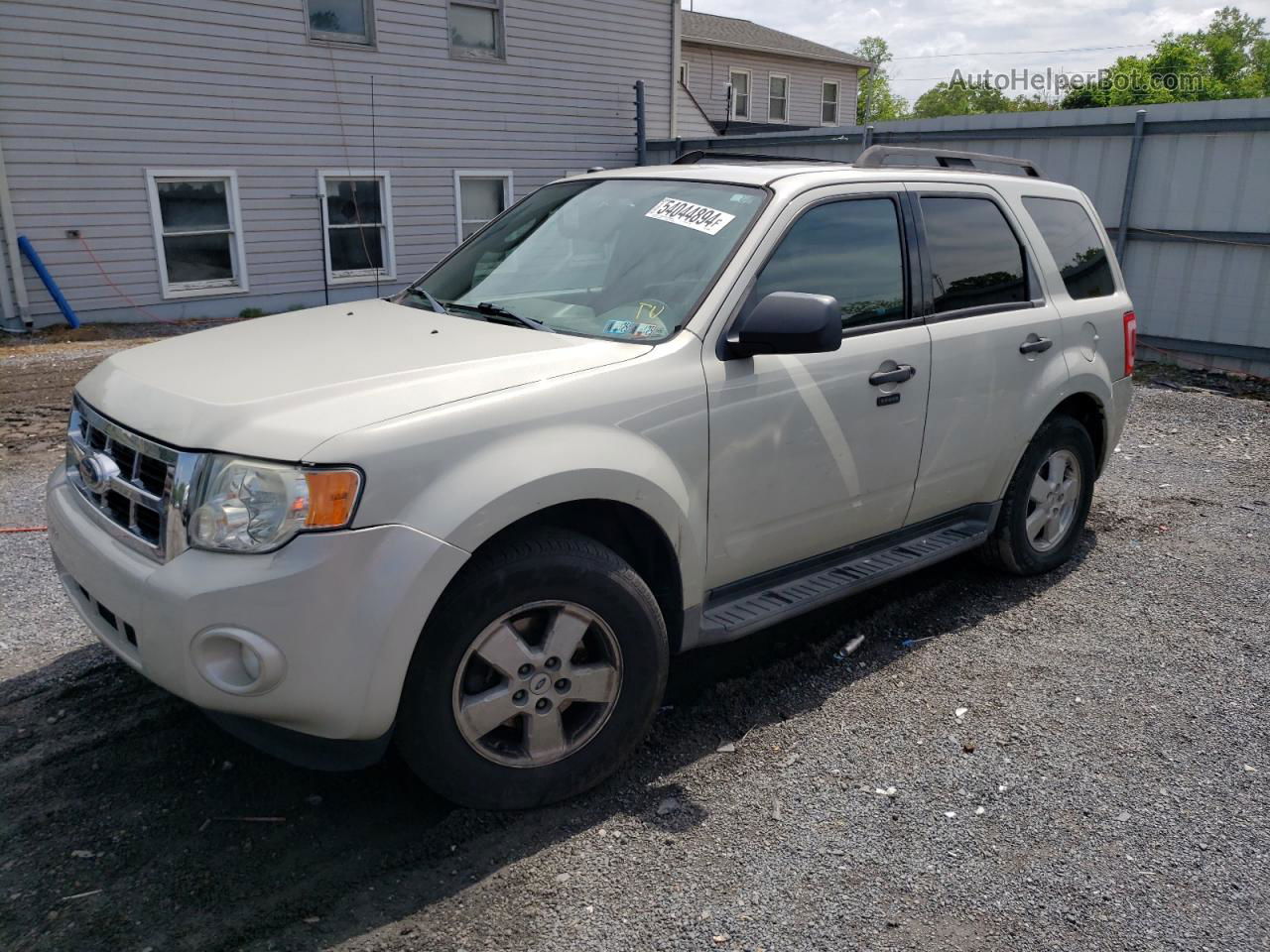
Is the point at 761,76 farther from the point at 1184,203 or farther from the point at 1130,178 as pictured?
the point at 1184,203

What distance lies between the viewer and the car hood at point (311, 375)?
105 inches

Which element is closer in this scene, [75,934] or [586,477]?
[75,934]

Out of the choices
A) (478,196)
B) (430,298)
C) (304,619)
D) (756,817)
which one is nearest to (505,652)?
(304,619)

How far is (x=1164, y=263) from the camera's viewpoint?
10.7 metres

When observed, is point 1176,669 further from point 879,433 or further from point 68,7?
point 68,7

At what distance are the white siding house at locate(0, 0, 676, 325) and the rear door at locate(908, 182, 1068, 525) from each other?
429 inches

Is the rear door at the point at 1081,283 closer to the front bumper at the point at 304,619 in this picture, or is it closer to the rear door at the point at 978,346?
the rear door at the point at 978,346

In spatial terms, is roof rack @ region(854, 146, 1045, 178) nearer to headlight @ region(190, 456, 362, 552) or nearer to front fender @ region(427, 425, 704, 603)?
front fender @ region(427, 425, 704, 603)

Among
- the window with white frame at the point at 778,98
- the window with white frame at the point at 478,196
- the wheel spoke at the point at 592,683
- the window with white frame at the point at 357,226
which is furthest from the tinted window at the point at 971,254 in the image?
the window with white frame at the point at 778,98

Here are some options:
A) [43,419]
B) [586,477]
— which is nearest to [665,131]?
[43,419]

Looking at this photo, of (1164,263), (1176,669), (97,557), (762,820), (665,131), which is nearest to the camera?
(97,557)

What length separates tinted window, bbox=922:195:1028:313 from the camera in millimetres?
4242

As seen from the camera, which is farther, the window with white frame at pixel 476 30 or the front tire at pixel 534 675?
the window with white frame at pixel 476 30

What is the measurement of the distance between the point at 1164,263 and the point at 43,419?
10666mm
